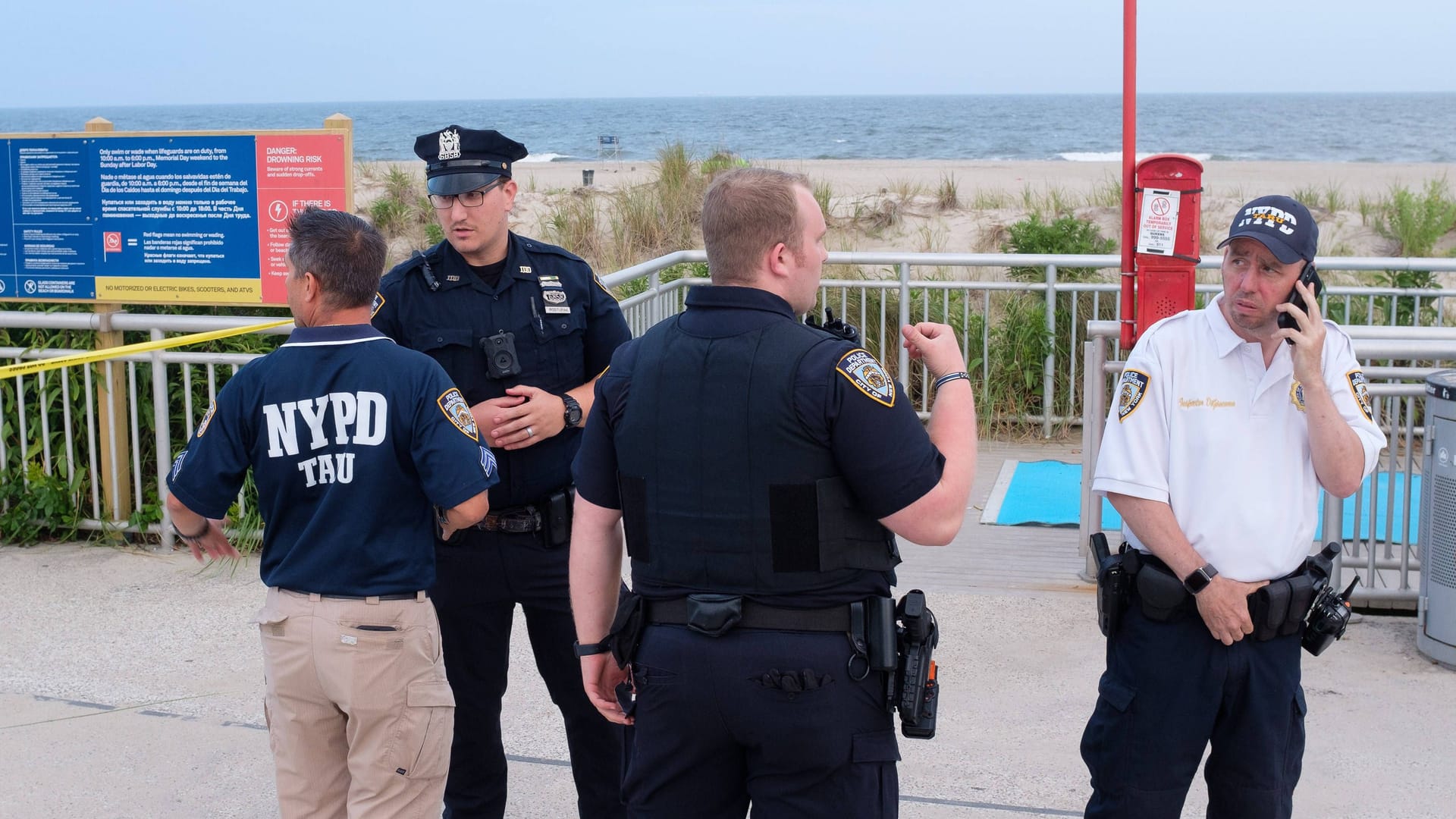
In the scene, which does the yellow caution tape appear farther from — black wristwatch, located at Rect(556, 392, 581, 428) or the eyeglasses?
→ black wristwatch, located at Rect(556, 392, 581, 428)

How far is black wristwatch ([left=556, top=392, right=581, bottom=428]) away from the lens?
359cm

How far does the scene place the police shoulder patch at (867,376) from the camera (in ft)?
7.85

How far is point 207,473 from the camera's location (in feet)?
9.63

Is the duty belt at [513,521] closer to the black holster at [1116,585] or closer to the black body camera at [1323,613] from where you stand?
the black holster at [1116,585]

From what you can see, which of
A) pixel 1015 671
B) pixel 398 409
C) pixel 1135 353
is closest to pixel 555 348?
pixel 398 409

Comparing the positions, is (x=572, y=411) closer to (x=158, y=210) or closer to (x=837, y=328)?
(x=837, y=328)

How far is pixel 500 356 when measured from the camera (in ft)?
11.6

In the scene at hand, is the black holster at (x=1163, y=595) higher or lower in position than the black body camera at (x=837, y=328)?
lower

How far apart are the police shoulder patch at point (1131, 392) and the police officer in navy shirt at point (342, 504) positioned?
147 cm

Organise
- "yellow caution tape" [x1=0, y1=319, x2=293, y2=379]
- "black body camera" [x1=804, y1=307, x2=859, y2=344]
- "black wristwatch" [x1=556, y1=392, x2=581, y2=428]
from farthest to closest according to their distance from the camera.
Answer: "yellow caution tape" [x1=0, y1=319, x2=293, y2=379]
"black wristwatch" [x1=556, y1=392, x2=581, y2=428]
"black body camera" [x1=804, y1=307, x2=859, y2=344]

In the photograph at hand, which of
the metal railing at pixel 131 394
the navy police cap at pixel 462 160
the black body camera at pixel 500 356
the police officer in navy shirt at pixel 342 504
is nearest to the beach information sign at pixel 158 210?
the metal railing at pixel 131 394

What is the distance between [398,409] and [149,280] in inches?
162

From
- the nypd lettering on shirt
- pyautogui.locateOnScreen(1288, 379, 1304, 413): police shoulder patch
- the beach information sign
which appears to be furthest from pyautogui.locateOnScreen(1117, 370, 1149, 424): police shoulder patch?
the beach information sign

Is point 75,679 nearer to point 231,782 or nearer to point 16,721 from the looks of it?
point 16,721
